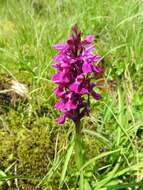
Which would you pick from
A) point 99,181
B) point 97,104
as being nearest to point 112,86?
point 97,104

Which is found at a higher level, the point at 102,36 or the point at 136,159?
the point at 102,36

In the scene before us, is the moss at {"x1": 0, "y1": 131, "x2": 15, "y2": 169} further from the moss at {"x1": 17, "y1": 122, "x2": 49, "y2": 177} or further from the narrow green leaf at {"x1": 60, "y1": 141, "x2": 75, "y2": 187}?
the narrow green leaf at {"x1": 60, "y1": 141, "x2": 75, "y2": 187}

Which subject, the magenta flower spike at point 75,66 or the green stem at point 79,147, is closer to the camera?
the magenta flower spike at point 75,66

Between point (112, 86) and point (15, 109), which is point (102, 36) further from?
point (15, 109)

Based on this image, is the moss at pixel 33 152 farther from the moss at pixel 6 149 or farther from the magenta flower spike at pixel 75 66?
the magenta flower spike at pixel 75 66

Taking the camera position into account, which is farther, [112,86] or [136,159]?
[112,86]

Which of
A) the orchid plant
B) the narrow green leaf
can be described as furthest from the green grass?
the orchid plant

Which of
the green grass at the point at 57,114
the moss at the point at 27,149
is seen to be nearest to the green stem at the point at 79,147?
the green grass at the point at 57,114

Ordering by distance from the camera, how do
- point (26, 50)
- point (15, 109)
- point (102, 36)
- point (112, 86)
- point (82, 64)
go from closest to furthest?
point (82, 64)
point (15, 109)
point (112, 86)
point (26, 50)
point (102, 36)

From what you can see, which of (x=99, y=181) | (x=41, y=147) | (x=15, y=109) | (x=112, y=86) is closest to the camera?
(x=99, y=181)
